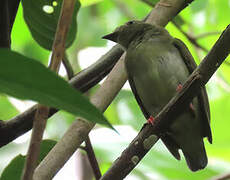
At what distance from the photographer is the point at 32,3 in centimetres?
265

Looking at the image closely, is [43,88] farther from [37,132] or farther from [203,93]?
[203,93]

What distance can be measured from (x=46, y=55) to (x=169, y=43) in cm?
104

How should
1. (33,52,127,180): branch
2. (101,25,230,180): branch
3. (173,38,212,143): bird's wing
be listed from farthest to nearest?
(173,38,212,143): bird's wing < (33,52,127,180): branch < (101,25,230,180): branch

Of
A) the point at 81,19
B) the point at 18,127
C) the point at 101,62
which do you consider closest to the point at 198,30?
the point at 81,19

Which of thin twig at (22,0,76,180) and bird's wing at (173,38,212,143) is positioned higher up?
thin twig at (22,0,76,180)

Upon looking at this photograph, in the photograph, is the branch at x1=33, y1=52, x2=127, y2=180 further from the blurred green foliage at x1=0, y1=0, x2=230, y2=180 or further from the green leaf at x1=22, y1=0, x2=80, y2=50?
the blurred green foliage at x1=0, y1=0, x2=230, y2=180

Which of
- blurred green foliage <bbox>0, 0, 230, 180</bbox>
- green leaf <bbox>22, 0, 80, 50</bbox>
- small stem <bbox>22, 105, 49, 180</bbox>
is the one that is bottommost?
blurred green foliage <bbox>0, 0, 230, 180</bbox>

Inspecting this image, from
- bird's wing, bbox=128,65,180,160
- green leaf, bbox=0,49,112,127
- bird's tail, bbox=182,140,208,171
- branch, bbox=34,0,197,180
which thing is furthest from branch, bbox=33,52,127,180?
bird's tail, bbox=182,140,208,171

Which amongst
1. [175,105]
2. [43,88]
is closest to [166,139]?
[175,105]

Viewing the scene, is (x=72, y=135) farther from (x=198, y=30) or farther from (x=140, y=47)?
(x=198, y=30)

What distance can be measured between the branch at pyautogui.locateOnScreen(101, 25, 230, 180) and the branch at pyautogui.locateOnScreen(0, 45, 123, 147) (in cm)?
61

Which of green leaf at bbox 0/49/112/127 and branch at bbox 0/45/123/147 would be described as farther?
branch at bbox 0/45/123/147

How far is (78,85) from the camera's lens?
2.43 m

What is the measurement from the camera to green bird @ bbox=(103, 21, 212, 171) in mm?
3244
